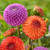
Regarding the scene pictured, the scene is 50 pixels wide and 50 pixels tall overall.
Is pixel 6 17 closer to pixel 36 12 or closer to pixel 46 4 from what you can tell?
pixel 36 12

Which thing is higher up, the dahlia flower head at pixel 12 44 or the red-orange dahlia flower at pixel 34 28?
the red-orange dahlia flower at pixel 34 28

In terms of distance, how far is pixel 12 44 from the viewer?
1.32 ft

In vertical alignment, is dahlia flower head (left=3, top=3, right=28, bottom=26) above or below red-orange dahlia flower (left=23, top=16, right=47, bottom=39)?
above

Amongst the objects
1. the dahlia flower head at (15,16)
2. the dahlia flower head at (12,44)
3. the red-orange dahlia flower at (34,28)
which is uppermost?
the dahlia flower head at (15,16)

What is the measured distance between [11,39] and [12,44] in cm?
1

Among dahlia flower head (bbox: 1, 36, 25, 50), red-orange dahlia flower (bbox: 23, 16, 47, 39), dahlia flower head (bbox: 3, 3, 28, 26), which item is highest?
dahlia flower head (bbox: 3, 3, 28, 26)

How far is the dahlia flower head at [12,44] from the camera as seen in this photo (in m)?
0.39

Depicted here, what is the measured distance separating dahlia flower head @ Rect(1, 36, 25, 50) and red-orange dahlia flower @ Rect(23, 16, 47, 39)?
0.03 m

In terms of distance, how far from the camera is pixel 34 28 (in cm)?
40

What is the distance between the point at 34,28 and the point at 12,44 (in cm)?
7

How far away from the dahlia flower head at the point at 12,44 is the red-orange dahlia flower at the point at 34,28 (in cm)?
3

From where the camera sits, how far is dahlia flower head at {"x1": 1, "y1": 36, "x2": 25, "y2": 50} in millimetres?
392

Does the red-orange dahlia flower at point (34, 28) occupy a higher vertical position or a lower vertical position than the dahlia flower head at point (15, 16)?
lower

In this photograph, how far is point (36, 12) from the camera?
469 mm
